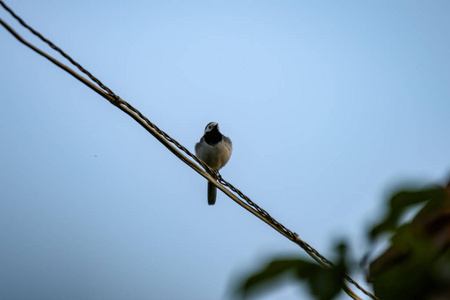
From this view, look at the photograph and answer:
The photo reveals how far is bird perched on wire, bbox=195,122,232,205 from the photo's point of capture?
8539 millimetres

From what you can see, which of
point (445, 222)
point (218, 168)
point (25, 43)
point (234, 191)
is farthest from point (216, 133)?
point (445, 222)

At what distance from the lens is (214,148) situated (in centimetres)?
851

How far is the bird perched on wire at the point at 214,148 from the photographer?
28.0 ft

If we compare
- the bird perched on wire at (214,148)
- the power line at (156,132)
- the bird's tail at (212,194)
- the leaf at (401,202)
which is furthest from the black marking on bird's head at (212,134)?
the leaf at (401,202)

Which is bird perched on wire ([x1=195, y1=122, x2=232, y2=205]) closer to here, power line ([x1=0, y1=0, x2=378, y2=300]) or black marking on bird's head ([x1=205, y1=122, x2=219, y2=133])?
black marking on bird's head ([x1=205, y1=122, x2=219, y2=133])

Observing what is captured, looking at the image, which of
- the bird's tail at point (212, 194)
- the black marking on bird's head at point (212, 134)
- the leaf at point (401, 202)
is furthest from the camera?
the bird's tail at point (212, 194)

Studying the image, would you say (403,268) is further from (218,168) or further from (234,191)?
(218,168)

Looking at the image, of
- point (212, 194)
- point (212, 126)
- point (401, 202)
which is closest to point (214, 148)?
point (212, 126)

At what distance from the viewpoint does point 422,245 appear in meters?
0.76

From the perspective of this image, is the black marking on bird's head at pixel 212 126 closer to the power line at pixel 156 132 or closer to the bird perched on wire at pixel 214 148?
the bird perched on wire at pixel 214 148

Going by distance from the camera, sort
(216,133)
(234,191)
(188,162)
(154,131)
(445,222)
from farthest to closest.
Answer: (216,133) < (234,191) < (188,162) < (154,131) < (445,222)

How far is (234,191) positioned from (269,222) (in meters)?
0.36

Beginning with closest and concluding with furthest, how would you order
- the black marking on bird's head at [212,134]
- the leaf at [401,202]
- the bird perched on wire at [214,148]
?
the leaf at [401,202] → the bird perched on wire at [214,148] → the black marking on bird's head at [212,134]

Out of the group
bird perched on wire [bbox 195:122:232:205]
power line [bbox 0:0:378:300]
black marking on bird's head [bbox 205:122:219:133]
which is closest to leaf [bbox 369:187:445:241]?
power line [bbox 0:0:378:300]
